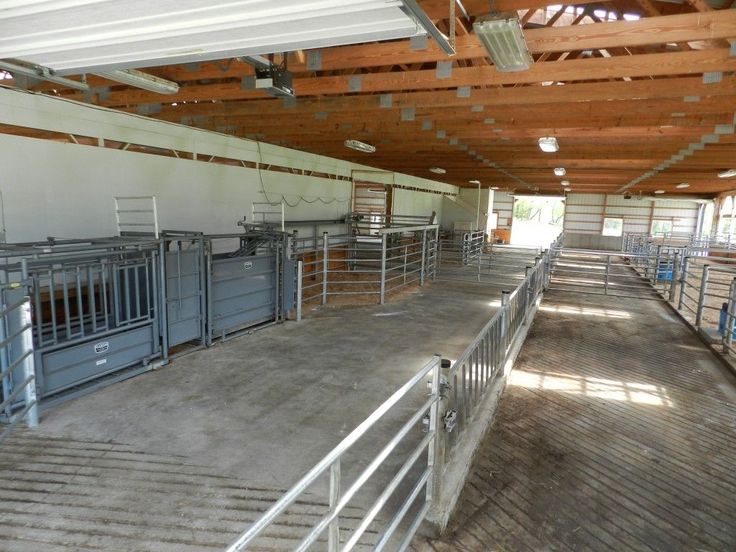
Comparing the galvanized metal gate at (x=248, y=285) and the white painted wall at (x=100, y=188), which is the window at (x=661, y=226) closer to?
the white painted wall at (x=100, y=188)

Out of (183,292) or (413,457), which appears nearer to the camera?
(413,457)

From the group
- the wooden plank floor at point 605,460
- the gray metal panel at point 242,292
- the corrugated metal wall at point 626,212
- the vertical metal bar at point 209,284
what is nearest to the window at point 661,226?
the corrugated metal wall at point 626,212

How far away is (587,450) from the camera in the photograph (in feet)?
11.9

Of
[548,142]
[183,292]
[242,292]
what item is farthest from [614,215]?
[183,292]

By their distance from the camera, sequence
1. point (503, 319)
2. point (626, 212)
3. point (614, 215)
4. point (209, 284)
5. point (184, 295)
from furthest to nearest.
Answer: point (614, 215), point (626, 212), point (209, 284), point (184, 295), point (503, 319)

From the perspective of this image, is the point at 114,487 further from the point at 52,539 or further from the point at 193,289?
the point at 193,289

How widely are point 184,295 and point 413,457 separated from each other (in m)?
3.90

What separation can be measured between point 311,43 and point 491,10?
133 centimetres

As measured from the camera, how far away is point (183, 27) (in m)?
2.31

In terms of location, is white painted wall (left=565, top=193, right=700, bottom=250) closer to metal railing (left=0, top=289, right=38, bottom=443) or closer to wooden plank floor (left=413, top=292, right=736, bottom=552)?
wooden plank floor (left=413, top=292, right=736, bottom=552)

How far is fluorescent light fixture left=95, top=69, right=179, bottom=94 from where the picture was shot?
12.9 feet

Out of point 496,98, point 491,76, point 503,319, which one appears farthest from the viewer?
point 496,98

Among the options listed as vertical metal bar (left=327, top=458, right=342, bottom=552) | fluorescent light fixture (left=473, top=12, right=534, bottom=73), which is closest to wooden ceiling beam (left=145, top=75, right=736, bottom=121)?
fluorescent light fixture (left=473, top=12, right=534, bottom=73)

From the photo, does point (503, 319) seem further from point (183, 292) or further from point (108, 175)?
point (108, 175)
